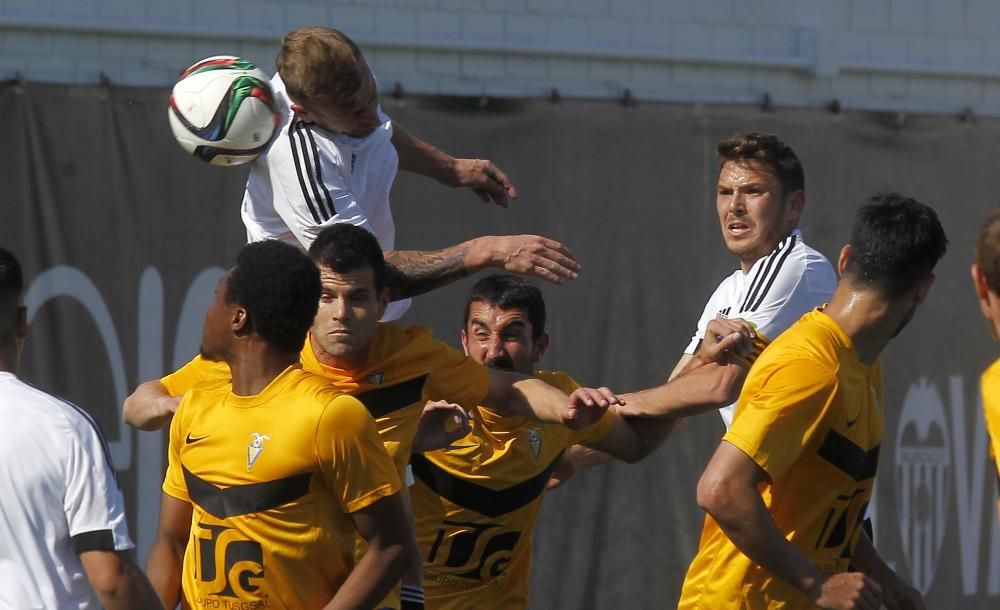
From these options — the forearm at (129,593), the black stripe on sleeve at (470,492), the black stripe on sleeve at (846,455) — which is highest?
the black stripe on sleeve at (846,455)

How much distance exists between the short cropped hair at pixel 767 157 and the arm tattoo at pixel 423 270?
1.20 m

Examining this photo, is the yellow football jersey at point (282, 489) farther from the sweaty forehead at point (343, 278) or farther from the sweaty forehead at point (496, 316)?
the sweaty forehead at point (496, 316)

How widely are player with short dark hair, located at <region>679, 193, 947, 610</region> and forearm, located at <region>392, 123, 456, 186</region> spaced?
172 centimetres

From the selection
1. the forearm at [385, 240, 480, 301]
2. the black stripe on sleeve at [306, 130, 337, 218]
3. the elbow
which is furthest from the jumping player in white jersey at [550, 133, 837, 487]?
the black stripe on sleeve at [306, 130, 337, 218]

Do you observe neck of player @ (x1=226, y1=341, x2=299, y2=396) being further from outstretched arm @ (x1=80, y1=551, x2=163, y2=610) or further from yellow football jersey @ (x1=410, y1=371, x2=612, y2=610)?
yellow football jersey @ (x1=410, y1=371, x2=612, y2=610)

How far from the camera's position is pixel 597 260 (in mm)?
9273

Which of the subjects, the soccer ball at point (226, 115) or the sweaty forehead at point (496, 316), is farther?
the sweaty forehead at point (496, 316)

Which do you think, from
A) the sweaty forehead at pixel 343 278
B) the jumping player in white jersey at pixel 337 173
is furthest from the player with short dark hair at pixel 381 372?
the jumping player in white jersey at pixel 337 173

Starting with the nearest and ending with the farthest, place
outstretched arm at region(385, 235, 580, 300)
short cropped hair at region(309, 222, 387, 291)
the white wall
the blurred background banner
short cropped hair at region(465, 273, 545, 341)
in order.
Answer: short cropped hair at region(309, 222, 387, 291), outstretched arm at region(385, 235, 580, 300), short cropped hair at region(465, 273, 545, 341), the blurred background banner, the white wall

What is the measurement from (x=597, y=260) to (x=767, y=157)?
3433mm

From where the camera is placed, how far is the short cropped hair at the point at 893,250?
14.7ft

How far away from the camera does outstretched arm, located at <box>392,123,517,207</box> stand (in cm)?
584

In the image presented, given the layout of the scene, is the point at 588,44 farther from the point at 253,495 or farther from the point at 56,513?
the point at 56,513

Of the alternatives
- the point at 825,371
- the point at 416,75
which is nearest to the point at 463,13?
the point at 416,75
